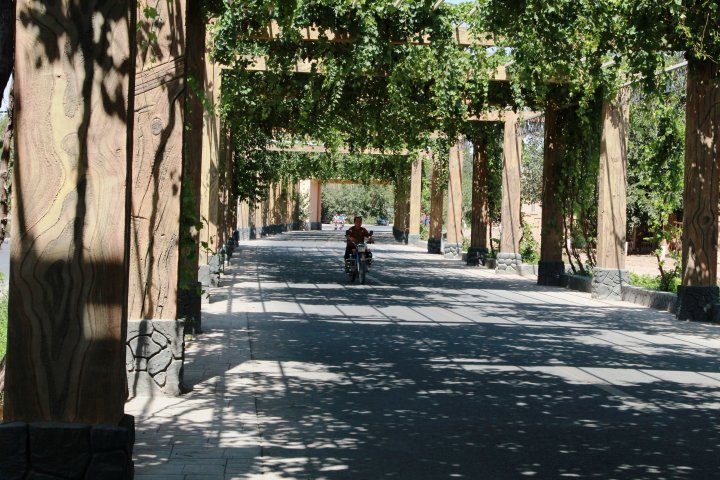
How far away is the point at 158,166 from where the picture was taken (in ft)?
29.1

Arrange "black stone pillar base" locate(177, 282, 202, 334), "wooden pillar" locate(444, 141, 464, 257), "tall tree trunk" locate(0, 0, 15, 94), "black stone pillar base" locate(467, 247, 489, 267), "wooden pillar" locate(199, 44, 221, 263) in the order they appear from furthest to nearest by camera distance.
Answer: "wooden pillar" locate(444, 141, 464, 257)
"black stone pillar base" locate(467, 247, 489, 267)
"wooden pillar" locate(199, 44, 221, 263)
"black stone pillar base" locate(177, 282, 202, 334)
"tall tree trunk" locate(0, 0, 15, 94)

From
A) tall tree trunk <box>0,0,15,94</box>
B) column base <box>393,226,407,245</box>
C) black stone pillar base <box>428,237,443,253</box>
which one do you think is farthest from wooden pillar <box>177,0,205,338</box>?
column base <box>393,226,407,245</box>

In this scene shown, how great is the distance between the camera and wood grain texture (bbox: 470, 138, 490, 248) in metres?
32.4

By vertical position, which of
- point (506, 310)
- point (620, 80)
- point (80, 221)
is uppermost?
point (620, 80)

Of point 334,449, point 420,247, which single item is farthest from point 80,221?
point 420,247

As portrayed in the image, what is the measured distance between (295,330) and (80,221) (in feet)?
31.5

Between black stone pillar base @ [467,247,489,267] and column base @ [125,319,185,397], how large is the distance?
81.5 feet

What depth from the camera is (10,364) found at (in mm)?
4375

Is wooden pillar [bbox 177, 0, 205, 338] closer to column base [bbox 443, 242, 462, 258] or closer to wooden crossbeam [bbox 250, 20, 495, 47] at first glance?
wooden crossbeam [bbox 250, 20, 495, 47]

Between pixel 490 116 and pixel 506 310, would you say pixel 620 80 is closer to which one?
pixel 506 310

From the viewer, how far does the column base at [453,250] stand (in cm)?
3875

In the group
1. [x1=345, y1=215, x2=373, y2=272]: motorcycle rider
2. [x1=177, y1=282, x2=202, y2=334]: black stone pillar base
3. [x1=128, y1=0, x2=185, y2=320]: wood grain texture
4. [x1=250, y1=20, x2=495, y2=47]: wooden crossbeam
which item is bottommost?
[x1=177, y1=282, x2=202, y2=334]: black stone pillar base

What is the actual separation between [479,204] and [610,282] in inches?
492

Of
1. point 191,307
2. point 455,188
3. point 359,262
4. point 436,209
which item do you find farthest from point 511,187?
point 191,307
